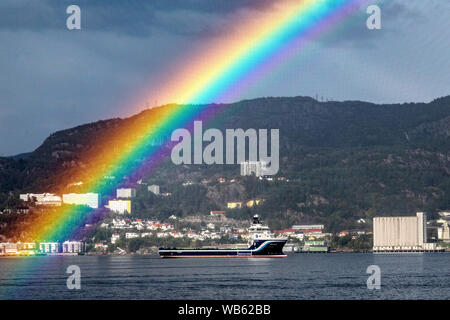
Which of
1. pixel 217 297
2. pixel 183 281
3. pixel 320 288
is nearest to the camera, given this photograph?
pixel 217 297

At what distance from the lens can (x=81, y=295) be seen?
73188 millimetres

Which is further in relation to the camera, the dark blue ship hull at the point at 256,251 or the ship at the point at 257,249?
the ship at the point at 257,249

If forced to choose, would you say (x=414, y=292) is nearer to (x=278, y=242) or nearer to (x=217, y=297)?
Answer: (x=217, y=297)

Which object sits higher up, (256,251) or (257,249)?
(257,249)

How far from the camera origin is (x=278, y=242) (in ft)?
519

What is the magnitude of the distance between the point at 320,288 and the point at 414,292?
353 inches

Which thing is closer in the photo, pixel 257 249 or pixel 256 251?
pixel 257 249

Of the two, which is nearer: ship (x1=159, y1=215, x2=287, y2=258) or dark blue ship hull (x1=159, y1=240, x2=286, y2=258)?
dark blue ship hull (x1=159, y1=240, x2=286, y2=258)
